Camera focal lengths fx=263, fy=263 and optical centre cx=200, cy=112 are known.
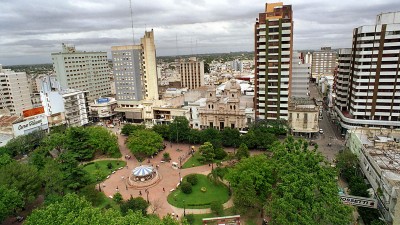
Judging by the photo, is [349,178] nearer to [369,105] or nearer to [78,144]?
[369,105]

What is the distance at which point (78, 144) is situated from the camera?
6094 centimetres

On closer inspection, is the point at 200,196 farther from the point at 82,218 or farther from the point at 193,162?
the point at 82,218

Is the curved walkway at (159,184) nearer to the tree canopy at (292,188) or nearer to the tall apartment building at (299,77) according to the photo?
the tree canopy at (292,188)

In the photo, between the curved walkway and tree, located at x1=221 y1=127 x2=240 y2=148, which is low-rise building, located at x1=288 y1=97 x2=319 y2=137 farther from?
the curved walkway

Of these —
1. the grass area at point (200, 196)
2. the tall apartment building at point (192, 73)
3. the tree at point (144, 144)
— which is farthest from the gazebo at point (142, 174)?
the tall apartment building at point (192, 73)

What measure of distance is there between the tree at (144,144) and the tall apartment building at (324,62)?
13990 centimetres

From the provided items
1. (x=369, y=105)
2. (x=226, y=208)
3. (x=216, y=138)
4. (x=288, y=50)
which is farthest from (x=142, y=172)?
(x=369, y=105)

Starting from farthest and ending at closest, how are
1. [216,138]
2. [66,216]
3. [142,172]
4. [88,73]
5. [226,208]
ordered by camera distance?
[88,73]
[216,138]
[142,172]
[226,208]
[66,216]

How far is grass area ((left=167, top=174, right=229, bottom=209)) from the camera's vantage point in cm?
4241

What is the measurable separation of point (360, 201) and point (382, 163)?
33.3ft

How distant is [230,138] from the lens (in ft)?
210

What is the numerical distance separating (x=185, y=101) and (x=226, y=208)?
5840 centimetres

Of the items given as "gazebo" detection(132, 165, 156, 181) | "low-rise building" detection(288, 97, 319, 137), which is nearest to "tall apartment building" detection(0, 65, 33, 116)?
"gazebo" detection(132, 165, 156, 181)

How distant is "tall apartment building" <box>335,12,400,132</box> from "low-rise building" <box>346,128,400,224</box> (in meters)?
12.0
